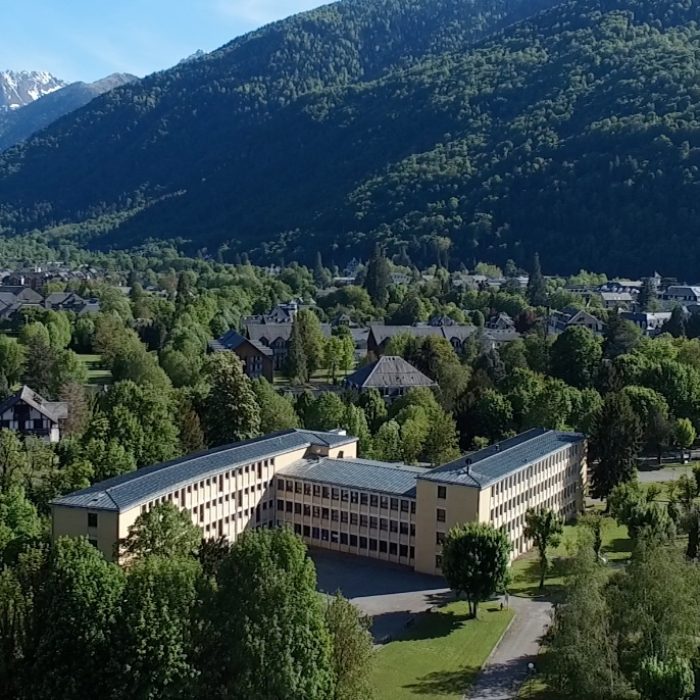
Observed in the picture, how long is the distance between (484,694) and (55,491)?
30.7m

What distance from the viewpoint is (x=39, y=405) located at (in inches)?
3445

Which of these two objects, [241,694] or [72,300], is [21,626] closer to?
[241,694]

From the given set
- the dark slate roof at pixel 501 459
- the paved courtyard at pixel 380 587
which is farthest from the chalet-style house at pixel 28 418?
the dark slate roof at pixel 501 459

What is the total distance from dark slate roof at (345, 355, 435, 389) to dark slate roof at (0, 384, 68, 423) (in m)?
28.8

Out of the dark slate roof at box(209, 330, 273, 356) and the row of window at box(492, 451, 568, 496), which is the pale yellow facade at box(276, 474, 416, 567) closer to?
the row of window at box(492, 451, 568, 496)

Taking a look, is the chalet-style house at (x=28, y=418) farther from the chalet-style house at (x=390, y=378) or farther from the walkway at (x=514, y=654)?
the walkway at (x=514, y=654)

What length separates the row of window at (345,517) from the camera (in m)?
61.3

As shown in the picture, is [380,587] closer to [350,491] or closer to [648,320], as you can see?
[350,491]

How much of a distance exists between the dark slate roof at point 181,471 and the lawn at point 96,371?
49.6 m

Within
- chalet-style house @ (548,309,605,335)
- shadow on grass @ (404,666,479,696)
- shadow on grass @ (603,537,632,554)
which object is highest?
chalet-style house @ (548,309,605,335)

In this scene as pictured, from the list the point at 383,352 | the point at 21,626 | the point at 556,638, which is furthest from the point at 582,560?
the point at 383,352

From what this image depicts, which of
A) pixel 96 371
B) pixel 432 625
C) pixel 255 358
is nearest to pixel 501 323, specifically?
pixel 255 358

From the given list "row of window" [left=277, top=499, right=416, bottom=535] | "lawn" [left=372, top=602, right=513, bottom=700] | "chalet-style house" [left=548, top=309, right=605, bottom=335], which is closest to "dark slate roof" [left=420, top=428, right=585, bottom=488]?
"row of window" [left=277, top=499, right=416, bottom=535]

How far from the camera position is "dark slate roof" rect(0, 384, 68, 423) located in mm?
86750
